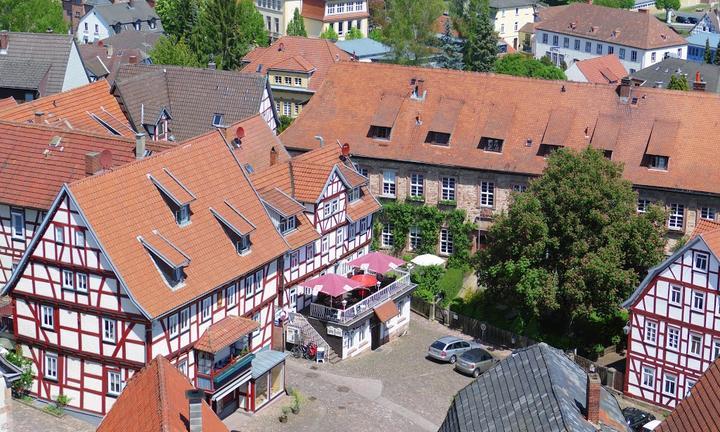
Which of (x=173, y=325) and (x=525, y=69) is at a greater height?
(x=525, y=69)

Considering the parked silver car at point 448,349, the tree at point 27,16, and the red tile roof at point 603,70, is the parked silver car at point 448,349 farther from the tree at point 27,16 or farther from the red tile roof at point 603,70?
the tree at point 27,16

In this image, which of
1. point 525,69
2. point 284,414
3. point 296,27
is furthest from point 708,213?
point 296,27

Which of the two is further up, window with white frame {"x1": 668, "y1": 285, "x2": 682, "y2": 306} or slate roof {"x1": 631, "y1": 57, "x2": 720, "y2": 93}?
slate roof {"x1": 631, "y1": 57, "x2": 720, "y2": 93}

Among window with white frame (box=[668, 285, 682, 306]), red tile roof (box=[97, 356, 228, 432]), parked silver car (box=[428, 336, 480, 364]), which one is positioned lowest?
parked silver car (box=[428, 336, 480, 364])

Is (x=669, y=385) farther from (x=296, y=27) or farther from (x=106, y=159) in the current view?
(x=296, y=27)

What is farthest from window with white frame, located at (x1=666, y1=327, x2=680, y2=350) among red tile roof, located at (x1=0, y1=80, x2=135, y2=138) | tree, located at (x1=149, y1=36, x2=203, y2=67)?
tree, located at (x1=149, y1=36, x2=203, y2=67)

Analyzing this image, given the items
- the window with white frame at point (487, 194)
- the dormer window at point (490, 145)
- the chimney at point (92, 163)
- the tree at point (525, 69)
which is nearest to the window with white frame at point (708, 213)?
the window with white frame at point (487, 194)

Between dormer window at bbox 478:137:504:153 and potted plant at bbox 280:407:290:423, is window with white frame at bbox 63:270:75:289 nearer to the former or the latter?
potted plant at bbox 280:407:290:423

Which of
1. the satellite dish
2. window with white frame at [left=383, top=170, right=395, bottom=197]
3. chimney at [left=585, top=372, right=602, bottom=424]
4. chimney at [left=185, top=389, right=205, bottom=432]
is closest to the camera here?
chimney at [left=585, top=372, right=602, bottom=424]
